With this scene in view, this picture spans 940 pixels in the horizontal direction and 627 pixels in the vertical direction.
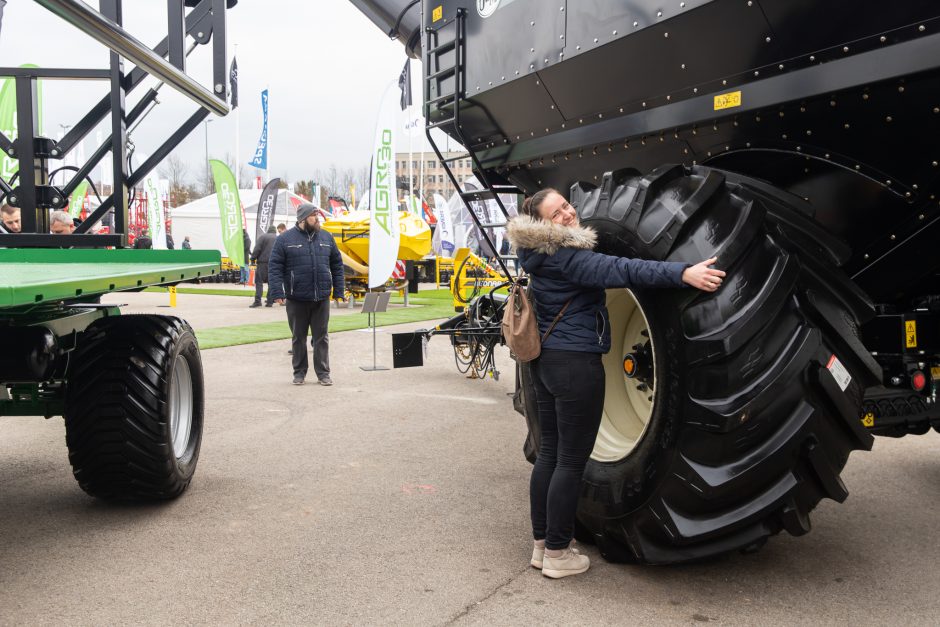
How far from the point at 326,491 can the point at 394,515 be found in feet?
2.05

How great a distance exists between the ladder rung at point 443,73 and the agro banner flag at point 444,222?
676 inches

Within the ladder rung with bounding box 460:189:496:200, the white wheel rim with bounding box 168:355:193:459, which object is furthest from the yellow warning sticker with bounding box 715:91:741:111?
the white wheel rim with bounding box 168:355:193:459

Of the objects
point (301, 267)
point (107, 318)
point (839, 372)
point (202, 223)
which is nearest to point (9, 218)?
point (107, 318)

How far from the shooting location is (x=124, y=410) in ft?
13.7

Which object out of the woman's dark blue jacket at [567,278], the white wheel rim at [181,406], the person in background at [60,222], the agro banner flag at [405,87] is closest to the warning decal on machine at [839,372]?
the woman's dark blue jacket at [567,278]

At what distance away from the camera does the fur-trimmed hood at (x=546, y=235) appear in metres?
Result: 3.41

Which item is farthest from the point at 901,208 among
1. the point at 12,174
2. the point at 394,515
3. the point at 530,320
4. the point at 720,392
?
the point at 12,174

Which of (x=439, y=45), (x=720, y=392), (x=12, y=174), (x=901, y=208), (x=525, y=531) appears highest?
(x=439, y=45)

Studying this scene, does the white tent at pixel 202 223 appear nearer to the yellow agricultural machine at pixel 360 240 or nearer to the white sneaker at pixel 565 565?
the yellow agricultural machine at pixel 360 240

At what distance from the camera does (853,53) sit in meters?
2.86

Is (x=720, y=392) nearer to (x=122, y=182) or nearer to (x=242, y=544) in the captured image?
(x=242, y=544)

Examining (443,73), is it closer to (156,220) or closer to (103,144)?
(103,144)

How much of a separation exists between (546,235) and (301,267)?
5.86m

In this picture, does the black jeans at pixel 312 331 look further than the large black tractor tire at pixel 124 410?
Yes
